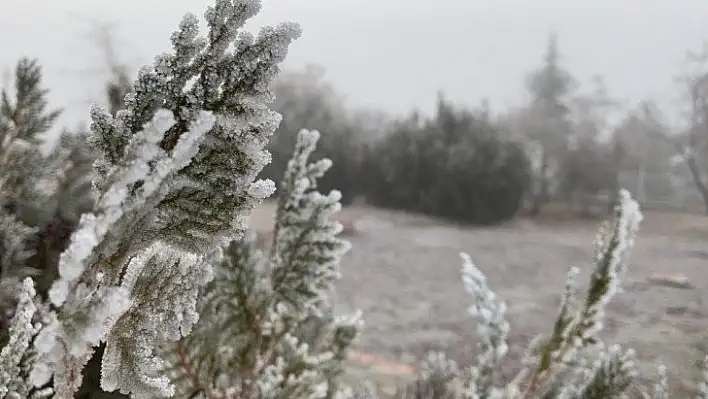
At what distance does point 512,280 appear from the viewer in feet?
4.49

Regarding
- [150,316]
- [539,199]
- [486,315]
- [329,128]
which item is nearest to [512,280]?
[539,199]

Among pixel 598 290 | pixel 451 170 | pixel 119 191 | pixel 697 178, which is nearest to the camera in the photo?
pixel 119 191

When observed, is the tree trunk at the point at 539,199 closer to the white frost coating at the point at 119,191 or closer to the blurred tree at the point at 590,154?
the blurred tree at the point at 590,154

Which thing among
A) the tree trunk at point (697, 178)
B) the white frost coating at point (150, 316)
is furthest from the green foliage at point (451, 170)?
the white frost coating at point (150, 316)

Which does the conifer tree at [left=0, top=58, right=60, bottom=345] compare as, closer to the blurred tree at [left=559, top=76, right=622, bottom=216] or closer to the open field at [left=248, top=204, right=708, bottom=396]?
the open field at [left=248, top=204, right=708, bottom=396]

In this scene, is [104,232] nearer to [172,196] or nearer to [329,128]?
[172,196]

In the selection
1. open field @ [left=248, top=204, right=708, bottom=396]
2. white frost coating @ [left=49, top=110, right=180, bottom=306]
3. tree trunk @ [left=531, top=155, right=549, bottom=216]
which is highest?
tree trunk @ [left=531, top=155, right=549, bottom=216]

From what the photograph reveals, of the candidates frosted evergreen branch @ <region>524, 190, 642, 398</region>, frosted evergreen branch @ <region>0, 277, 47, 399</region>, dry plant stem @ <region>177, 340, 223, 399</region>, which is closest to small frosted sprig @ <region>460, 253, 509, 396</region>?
frosted evergreen branch @ <region>524, 190, 642, 398</region>

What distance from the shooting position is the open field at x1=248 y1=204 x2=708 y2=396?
1209 millimetres

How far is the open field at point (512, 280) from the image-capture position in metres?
1.21

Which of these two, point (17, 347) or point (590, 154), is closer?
point (17, 347)

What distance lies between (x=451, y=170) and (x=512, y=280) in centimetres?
25

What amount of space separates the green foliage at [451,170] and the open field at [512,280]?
0.03m

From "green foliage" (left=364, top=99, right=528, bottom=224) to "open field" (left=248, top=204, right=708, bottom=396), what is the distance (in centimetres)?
3
